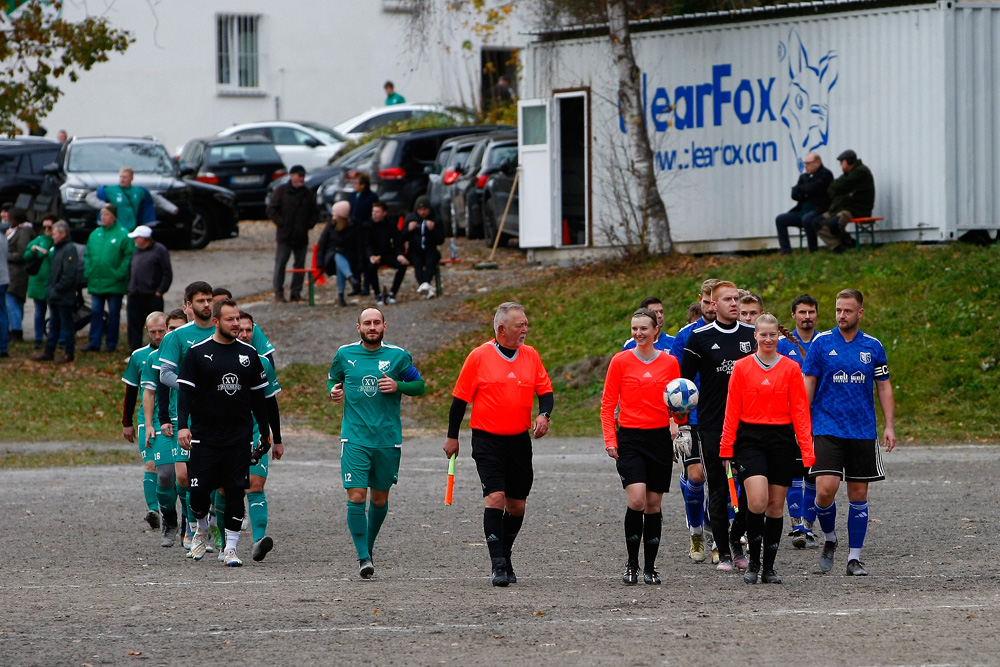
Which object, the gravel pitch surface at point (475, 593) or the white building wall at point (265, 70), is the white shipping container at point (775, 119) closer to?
the gravel pitch surface at point (475, 593)

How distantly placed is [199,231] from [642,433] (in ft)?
74.1

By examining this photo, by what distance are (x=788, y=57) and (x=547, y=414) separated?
48.3 feet

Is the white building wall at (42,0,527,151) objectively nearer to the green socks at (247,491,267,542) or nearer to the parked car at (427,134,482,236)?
the parked car at (427,134,482,236)

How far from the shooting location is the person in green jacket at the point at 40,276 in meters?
22.7

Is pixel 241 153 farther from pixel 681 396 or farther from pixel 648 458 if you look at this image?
pixel 681 396

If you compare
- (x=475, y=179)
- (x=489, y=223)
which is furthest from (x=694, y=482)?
(x=475, y=179)

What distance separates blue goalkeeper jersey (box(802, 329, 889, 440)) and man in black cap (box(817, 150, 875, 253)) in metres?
11.5

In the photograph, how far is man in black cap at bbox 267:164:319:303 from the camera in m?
25.7

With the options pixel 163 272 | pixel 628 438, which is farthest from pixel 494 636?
pixel 163 272

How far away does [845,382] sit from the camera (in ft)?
33.0

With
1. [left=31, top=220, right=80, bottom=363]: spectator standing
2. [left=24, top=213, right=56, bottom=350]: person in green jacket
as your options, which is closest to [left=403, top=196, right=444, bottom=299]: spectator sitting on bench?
[left=31, top=220, right=80, bottom=363]: spectator standing

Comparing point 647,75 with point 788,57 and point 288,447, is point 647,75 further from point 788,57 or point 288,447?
point 288,447

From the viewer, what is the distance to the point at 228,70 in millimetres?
45656

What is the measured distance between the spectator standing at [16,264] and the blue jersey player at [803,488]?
15.5 metres
